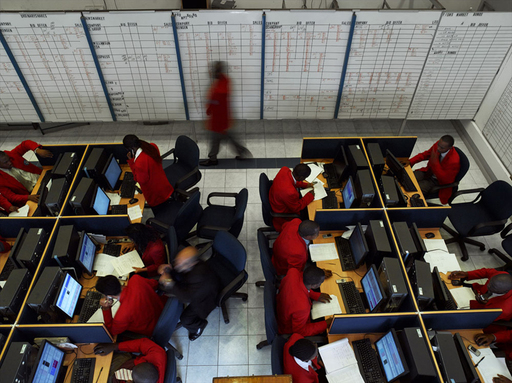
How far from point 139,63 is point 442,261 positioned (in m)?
4.92

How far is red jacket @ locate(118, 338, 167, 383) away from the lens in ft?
9.92

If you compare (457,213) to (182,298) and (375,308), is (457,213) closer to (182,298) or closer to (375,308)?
(375,308)

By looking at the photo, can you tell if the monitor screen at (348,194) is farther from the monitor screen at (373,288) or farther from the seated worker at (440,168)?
the seated worker at (440,168)

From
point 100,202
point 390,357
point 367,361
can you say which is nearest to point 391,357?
point 390,357

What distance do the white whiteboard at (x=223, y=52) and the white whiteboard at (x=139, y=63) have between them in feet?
0.69

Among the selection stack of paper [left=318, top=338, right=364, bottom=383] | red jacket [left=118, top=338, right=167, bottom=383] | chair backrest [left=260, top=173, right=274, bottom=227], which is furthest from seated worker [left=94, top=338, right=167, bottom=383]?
chair backrest [left=260, top=173, right=274, bottom=227]

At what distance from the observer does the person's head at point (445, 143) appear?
4.57 m

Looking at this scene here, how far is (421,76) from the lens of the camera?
5770 millimetres

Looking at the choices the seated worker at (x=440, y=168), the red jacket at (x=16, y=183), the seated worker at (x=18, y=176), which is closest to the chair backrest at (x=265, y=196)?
the seated worker at (x=440, y=168)

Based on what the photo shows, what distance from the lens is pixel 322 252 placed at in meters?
3.96

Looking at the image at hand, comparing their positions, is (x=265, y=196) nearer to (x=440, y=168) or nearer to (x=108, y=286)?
(x=108, y=286)

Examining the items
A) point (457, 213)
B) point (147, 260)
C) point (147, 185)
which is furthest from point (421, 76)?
point (147, 260)

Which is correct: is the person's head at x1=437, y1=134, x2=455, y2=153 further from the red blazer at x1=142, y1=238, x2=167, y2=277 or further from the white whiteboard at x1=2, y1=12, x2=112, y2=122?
the white whiteboard at x1=2, y1=12, x2=112, y2=122

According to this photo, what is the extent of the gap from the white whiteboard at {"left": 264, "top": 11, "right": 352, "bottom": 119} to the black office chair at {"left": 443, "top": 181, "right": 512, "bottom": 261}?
8.58ft
